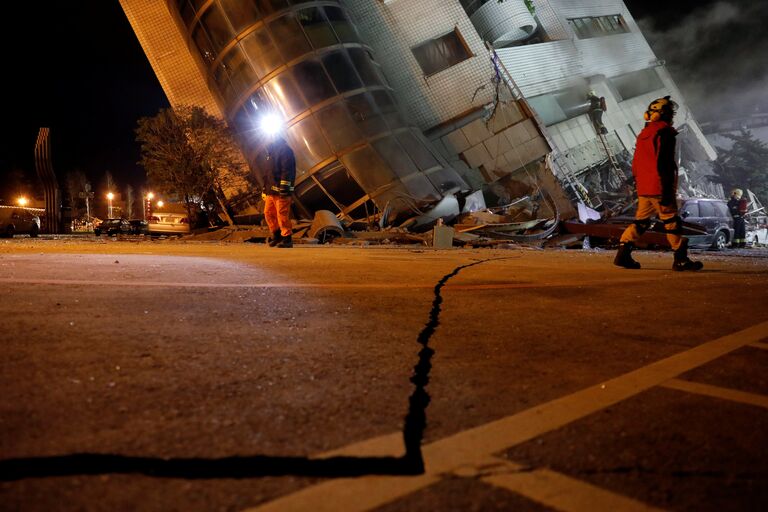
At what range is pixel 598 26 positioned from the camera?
24453 millimetres

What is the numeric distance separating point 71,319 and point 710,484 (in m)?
2.61

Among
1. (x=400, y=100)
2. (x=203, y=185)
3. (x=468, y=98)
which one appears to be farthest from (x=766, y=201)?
(x=203, y=185)

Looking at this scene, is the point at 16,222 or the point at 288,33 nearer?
the point at 288,33

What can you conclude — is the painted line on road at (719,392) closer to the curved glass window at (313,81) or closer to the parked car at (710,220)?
the parked car at (710,220)

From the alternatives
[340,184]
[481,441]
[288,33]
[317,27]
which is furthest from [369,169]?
[481,441]

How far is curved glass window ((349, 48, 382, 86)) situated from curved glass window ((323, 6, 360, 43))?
430 mm

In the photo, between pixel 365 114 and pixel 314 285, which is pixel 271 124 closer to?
pixel 365 114

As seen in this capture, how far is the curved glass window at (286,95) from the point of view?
1541 centimetres

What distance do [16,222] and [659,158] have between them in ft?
61.4

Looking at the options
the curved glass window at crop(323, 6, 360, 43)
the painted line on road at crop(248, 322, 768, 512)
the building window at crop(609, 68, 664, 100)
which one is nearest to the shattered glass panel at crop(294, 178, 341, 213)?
the curved glass window at crop(323, 6, 360, 43)

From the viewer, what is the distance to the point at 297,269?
4992mm

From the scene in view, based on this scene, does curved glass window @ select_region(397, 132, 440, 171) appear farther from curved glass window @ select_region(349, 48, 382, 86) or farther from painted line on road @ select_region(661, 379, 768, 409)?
painted line on road @ select_region(661, 379, 768, 409)

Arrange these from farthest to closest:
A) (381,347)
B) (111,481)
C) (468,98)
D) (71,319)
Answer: (468,98)
(71,319)
(381,347)
(111,481)

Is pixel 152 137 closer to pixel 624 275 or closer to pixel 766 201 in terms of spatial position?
pixel 624 275
